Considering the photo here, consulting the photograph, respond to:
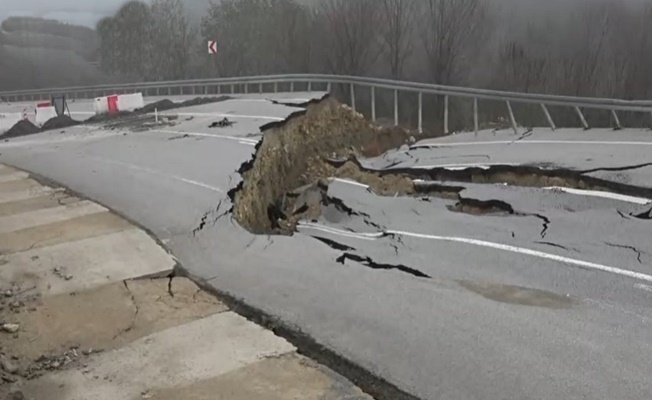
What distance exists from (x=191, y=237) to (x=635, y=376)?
19.0 feet

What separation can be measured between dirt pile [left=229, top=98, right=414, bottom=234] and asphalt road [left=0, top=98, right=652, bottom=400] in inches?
25.8

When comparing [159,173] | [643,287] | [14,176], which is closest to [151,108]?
[14,176]

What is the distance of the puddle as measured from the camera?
20.3ft

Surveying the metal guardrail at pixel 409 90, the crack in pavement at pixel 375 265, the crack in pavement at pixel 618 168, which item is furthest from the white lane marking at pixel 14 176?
the metal guardrail at pixel 409 90

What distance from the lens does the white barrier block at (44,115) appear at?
85.0ft

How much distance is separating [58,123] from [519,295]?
2154 cm

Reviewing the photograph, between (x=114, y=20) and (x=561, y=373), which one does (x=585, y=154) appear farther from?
(x=114, y=20)

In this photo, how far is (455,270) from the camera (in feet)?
24.0

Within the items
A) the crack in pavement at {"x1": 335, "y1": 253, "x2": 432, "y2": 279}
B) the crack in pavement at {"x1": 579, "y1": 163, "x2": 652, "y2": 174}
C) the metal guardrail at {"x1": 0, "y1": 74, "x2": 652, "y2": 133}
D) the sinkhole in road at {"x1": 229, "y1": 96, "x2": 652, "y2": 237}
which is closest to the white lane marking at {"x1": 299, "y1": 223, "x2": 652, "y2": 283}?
the sinkhole in road at {"x1": 229, "y1": 96, "x2": 652, "y2": 237}

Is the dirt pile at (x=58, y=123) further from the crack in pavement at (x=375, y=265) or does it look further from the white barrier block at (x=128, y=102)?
the crack in pavement at (x=375, y=265)

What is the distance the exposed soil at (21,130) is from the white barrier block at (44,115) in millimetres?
1591

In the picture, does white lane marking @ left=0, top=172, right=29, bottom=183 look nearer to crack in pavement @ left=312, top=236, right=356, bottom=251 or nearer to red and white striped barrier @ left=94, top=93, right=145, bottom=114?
crack in pavement @ left=312, top=236, right=356, bottom=251

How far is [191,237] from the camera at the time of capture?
862 centimetres

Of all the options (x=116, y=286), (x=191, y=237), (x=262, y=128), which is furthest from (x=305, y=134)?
(x=116, y=286)
